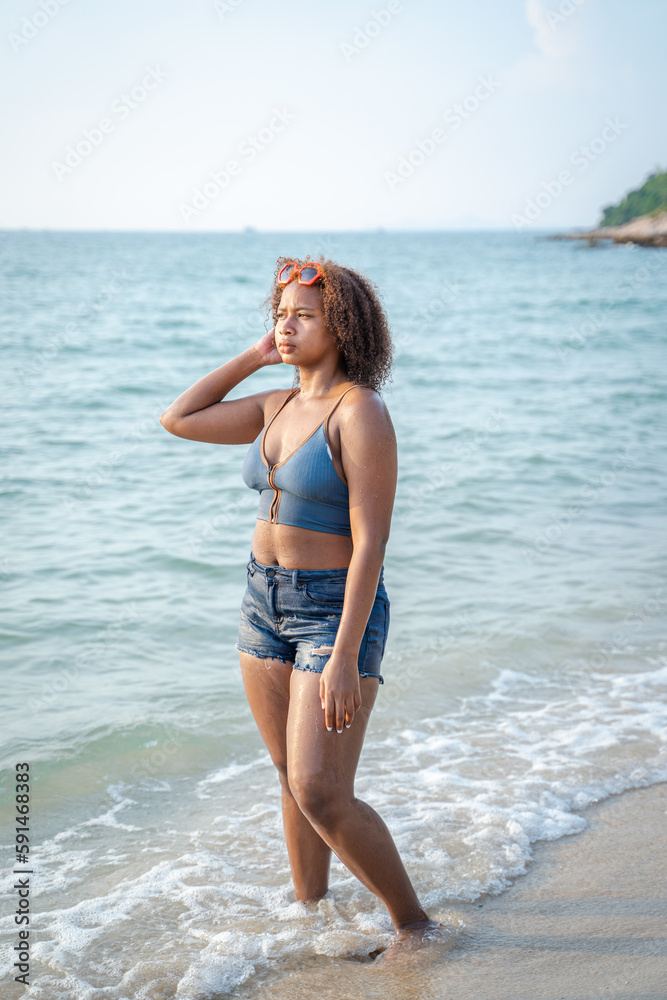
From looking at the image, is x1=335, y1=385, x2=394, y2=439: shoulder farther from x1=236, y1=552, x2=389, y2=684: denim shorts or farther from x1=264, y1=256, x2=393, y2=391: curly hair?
x1=236, y1=552, x2=389, y2=684: denim shorts

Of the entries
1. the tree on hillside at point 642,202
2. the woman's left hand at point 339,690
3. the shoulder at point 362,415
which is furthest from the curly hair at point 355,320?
the tree on hillside at point 642,202

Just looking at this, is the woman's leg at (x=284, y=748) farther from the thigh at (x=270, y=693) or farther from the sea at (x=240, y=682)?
the sea at (x=240, y=682)

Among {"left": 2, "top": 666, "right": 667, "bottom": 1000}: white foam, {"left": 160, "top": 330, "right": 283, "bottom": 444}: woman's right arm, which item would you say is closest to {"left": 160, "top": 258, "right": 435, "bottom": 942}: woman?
{"left": 160, "top": 330, "right": 283, "bottom": 444}: woman's right arm

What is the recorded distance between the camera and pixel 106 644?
19.1 feet

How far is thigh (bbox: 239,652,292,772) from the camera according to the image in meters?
2.80

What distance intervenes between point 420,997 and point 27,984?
126cm

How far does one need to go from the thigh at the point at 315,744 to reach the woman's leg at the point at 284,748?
0.45 feet

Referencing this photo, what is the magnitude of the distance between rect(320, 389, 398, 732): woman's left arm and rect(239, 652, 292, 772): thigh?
0.90 ft

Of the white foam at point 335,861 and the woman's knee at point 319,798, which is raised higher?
the woman's knee at point 319,798

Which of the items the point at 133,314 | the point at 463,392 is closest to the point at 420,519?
the point at 463,392

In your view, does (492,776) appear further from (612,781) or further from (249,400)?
(249,400)

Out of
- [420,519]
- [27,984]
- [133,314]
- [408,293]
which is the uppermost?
[408,293]

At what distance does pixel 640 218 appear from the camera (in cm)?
8612

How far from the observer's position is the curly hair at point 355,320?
8.95 feet
